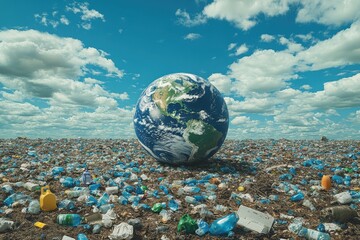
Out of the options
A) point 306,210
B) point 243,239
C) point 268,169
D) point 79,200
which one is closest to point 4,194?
point 79,200

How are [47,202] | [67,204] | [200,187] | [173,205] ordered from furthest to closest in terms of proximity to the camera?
[200,187], [173,205], [67,204], [47,202]

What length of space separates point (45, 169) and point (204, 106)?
456cm

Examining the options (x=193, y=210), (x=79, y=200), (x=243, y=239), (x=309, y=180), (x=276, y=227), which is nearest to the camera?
(x=243, y=239)

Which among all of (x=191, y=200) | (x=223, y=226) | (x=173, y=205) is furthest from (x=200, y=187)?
(x=223, y=226)

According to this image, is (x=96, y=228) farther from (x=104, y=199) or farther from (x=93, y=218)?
(x=104, y=199)

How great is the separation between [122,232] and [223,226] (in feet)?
4.22

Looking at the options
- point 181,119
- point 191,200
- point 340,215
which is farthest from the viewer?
point 181,119

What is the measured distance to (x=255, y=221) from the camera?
12.2 ft

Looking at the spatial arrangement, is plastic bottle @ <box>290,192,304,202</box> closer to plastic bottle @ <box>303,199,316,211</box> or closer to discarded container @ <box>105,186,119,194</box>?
plastic bottle @ <box>303,199,316,211</box>

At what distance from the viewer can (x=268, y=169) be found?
716 centimetres

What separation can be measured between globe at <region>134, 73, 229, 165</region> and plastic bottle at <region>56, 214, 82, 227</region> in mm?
3149

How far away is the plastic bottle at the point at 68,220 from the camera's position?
12.1ft

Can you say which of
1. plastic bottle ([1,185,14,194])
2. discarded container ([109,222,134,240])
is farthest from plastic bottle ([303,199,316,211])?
plastic bottle ([1,185,14,194])

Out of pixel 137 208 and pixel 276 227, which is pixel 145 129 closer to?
pixel 137 208
